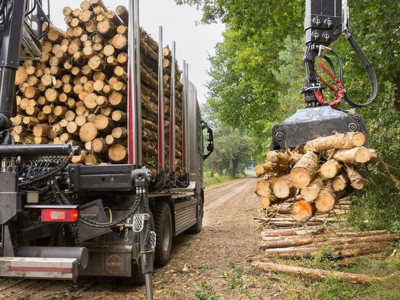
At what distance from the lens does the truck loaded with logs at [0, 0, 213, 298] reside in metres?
3.50

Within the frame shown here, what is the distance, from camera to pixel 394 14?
17.1ft

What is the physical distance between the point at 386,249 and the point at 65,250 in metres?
4.49

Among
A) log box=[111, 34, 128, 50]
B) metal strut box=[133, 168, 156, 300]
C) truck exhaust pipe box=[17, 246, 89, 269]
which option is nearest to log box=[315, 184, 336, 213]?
metal strut box=[133, 168, 156, 300]

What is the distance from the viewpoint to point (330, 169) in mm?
3443

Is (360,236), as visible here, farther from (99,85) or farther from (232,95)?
(232,95)

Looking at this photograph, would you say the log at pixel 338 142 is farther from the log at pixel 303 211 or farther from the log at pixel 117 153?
the log at pixel 117 153

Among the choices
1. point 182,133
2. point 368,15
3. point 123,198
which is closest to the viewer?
point 123,198

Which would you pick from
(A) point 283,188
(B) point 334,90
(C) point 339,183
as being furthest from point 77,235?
(B) point 334,90

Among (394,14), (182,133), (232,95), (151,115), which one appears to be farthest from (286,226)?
(232,95)

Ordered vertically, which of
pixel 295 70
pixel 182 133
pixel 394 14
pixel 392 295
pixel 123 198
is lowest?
pixel 392 295

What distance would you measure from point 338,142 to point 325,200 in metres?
0.56

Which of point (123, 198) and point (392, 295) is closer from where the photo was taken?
point (392, 295)

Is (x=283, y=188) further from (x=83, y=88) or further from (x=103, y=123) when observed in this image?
(x=83, y=88)

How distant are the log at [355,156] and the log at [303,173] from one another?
270mm
